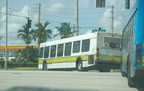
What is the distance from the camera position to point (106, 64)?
829 inches

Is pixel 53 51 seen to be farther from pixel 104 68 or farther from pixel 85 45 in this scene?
pixel 104 68

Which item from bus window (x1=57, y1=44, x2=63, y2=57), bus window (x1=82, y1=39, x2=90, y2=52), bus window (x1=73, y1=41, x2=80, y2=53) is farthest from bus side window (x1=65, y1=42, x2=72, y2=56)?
bus window (x1=82, y1=39, x2=90, y2=52)

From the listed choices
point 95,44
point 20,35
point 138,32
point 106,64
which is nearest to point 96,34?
point 95,44

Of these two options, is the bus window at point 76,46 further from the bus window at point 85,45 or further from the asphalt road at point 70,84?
the asphalt road at point 70,84

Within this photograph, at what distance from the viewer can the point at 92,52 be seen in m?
21.2

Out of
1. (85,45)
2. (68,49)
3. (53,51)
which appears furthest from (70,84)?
(53,51)

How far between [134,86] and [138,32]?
2666 millimetres

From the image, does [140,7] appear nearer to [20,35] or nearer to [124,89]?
→ [124,89]

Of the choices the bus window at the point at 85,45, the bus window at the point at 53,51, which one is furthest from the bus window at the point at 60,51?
the bus window at the point at 85,45

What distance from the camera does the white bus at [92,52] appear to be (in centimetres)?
2088

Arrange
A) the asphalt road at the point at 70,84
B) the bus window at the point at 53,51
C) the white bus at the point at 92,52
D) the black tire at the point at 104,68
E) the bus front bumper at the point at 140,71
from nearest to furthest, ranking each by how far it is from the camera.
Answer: the bus front bumper at the point at 140,71, the asphalt road at the point at 70,84, the white bus at the point at 92,52, the black tire at the point at 104,68, the bus window at the point at 53,51

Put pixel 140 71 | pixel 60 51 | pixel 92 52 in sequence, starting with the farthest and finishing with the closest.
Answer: pixel 60 51 < pixel 92 52 < pixel 140 71

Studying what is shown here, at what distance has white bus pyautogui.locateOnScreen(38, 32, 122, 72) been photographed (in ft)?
68.5

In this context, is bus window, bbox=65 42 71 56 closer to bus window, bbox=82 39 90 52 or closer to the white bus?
the white bus
